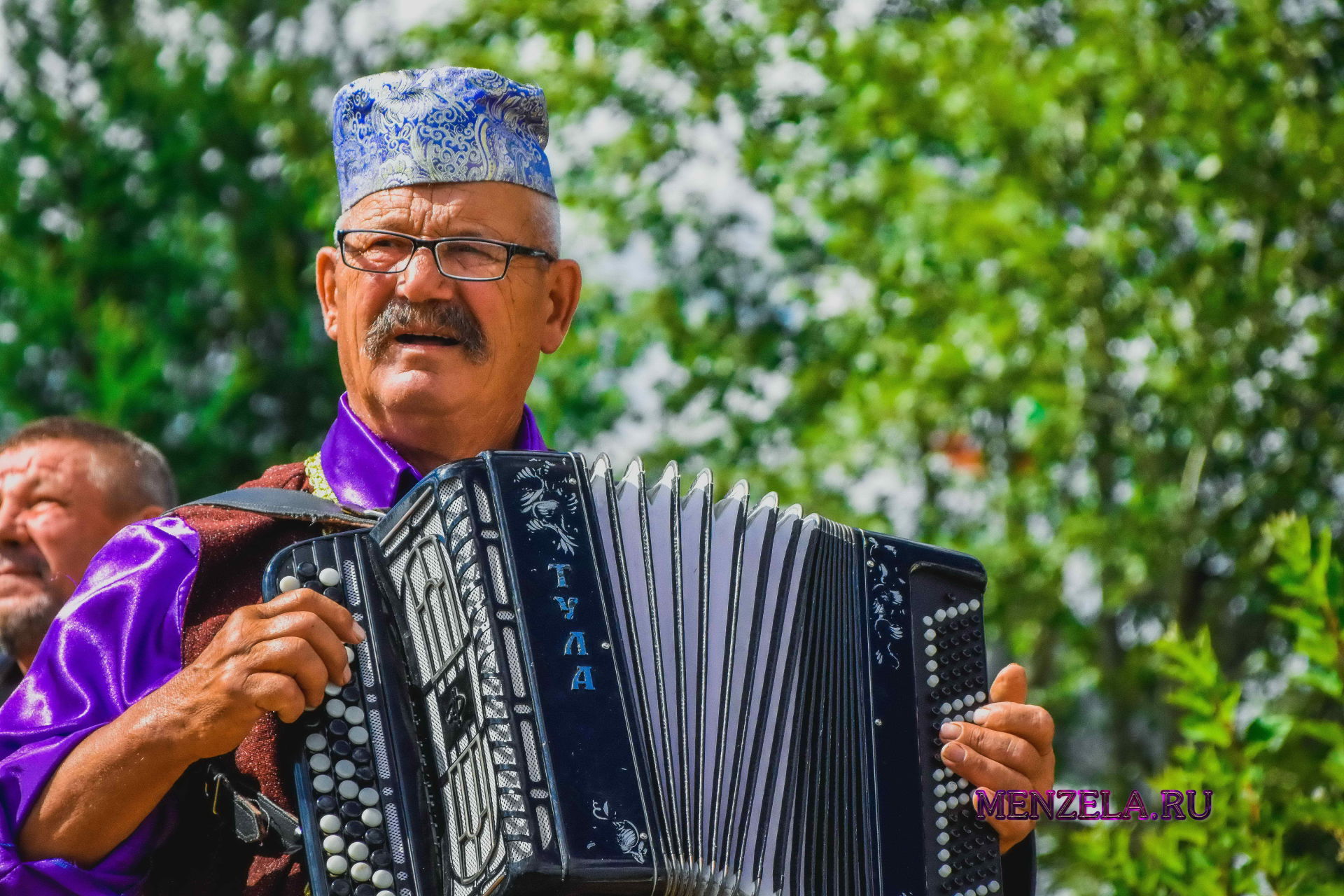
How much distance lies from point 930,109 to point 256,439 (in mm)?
7559

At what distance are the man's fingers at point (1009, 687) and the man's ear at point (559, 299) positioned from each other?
0.89 meters

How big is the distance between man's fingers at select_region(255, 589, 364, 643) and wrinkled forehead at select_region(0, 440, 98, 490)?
1761 millimetres

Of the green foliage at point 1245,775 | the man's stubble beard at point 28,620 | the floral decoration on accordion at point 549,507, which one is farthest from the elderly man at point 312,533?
the man's stubble beard at point 28,620

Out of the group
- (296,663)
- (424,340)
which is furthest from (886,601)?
(296,663)

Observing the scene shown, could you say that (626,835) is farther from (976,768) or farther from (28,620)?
(28,620)

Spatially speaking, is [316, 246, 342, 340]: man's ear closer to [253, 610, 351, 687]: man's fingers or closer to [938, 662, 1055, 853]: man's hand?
[253, 610, 351, 687]: man's fingers

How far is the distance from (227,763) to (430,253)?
32.5 inches

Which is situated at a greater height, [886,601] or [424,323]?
[424,323]

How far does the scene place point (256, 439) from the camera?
13438 millimetres

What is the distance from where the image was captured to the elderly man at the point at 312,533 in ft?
7.38

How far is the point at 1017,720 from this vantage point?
2.65 m

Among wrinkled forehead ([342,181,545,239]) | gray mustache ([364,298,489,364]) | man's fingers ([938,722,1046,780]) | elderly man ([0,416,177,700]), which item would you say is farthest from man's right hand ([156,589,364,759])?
elderly man ([0,416,177,700])

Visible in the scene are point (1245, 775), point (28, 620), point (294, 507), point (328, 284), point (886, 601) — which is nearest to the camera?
point (294, 507)

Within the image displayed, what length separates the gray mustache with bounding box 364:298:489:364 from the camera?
2.70 meters
